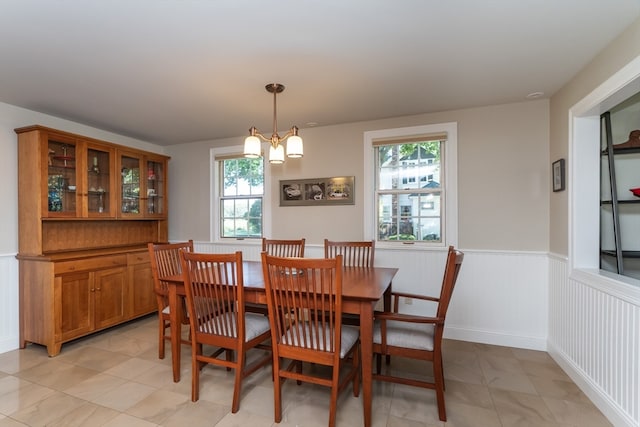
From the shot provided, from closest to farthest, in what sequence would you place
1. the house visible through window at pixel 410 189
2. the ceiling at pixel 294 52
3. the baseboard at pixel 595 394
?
the ceiling at pixel 294 52, the baseboard at pixel 595 394, the house visible through window at pixel 410 189

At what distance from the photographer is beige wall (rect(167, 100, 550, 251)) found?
3012mm

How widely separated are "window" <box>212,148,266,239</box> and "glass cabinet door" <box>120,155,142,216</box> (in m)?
0.94

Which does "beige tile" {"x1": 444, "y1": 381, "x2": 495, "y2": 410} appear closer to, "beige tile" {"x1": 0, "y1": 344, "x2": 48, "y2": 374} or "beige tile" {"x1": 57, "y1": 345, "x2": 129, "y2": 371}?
"beige tile" {"x1": 57, "y1": 345, "x2": 129, "y2": 371}

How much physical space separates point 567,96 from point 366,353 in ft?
8.69

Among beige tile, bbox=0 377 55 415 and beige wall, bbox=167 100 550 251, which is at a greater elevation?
beige wall, bbox=167 100 550 251

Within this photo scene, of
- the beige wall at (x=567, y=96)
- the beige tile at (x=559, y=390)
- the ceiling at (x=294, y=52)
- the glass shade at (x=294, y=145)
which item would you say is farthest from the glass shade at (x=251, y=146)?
the beige tile at (x=559, y=390)

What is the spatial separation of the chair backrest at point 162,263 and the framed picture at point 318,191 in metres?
1.42

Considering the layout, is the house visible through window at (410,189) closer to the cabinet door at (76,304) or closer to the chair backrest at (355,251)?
the chair backrest at (355,251)

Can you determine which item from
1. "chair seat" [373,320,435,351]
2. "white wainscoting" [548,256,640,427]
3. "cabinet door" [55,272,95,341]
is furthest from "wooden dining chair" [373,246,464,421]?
"cabinet door" [55,272,95,341]

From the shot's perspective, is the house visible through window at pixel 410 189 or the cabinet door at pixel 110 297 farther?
the house visible through window at pixel 410 189

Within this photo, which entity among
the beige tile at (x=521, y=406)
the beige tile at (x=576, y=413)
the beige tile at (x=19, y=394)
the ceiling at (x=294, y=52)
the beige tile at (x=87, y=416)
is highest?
the ceiling at (x=294, y=52)

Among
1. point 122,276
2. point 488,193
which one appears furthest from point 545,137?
point 122,276

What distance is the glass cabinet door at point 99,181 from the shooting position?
345 centimetres

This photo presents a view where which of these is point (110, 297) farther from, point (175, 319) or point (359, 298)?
point (359, 298)
